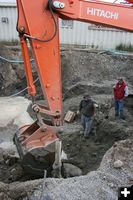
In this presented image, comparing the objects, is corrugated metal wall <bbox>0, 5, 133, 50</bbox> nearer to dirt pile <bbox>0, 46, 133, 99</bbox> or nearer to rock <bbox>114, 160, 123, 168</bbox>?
dirt pile <bbox>0, 46, 133, 99</bbox>

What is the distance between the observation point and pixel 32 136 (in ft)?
23.1

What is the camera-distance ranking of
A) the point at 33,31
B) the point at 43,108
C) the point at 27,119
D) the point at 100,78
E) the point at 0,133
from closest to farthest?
the point at 33,31 < the point at 43,108 < the point at 0,133 < the point at 27,119 < the point at 100,78

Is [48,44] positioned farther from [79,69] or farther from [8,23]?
[8,23]

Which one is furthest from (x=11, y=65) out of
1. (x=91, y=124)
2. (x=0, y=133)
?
(x=91, y=124)

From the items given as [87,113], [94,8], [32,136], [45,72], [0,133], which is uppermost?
[94,8]

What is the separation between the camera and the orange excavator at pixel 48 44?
630 centimetres

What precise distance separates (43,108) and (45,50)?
1.11m

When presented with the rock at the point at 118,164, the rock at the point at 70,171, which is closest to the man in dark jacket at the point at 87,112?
the rock at the point at 70,171

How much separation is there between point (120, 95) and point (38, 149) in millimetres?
5406

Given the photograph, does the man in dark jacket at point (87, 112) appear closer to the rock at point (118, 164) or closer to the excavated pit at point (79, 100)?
the excavated pit at point (79, 100)

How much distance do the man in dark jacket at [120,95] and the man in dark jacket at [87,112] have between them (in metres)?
1.29

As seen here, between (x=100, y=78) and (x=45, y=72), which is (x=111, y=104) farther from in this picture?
(x=45, y=72)

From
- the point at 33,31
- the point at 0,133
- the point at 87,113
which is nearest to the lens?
the point at 33,31

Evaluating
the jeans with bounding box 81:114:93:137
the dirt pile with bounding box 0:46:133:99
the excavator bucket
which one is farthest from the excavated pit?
the excavator bucket
